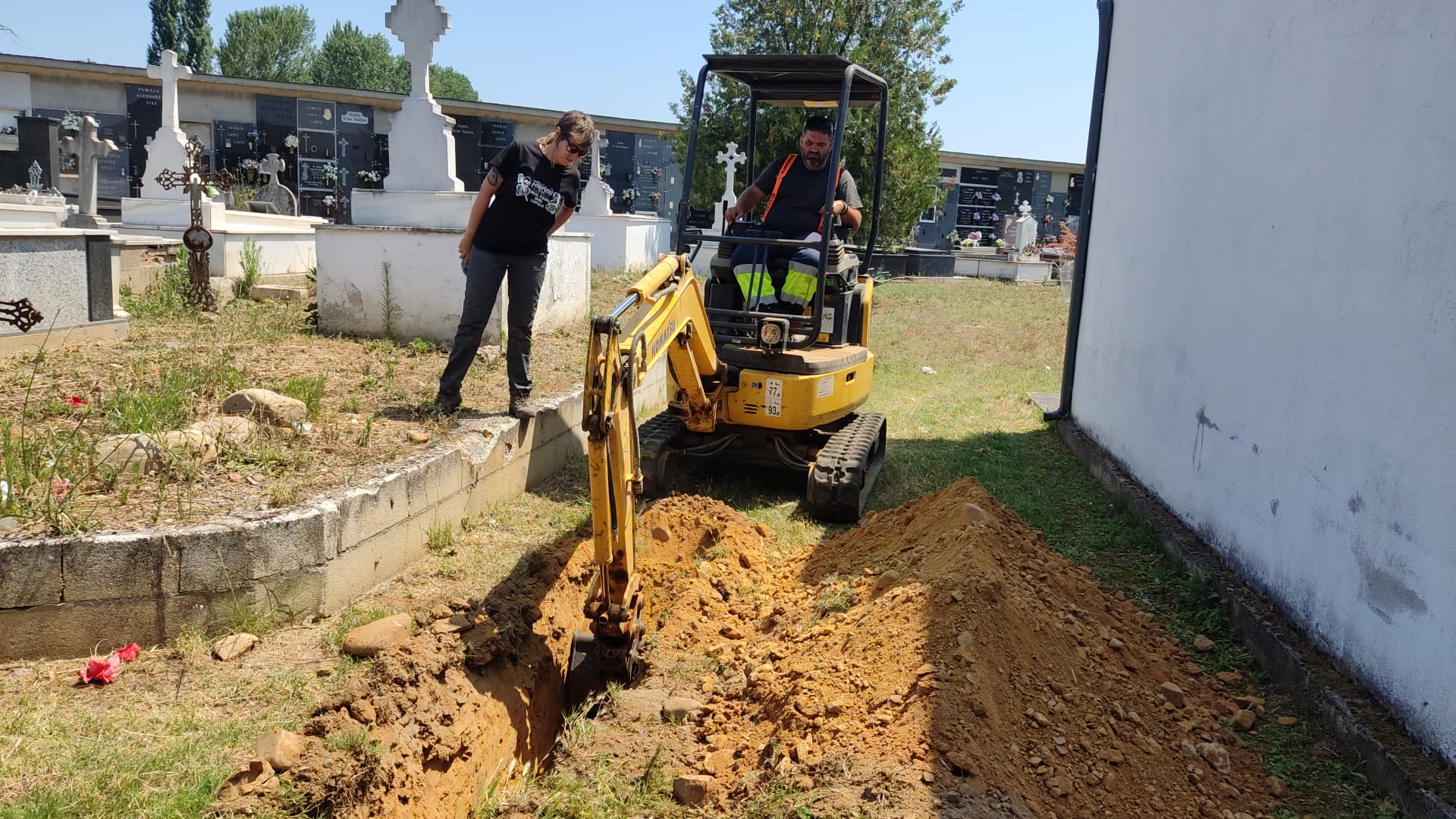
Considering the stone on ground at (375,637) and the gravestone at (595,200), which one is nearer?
the stone on ground at (375,637)

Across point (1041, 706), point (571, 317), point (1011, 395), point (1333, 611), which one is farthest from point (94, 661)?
point (1011, 395)

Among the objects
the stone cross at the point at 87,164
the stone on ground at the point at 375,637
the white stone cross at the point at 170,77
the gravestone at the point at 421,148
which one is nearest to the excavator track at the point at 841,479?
the stone on ground at the point at 375,637

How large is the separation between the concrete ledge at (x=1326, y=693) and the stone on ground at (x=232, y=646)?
3.99m

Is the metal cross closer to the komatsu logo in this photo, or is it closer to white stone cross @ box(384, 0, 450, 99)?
white stone cross @ box(384, 0, 450, 99)

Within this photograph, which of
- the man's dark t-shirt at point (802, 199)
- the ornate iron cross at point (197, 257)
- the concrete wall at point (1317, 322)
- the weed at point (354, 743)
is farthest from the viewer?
the ornate iron cross at point (197, 257)

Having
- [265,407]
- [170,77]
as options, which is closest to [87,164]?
[170,77]

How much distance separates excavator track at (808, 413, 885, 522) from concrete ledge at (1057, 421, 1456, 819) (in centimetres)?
174

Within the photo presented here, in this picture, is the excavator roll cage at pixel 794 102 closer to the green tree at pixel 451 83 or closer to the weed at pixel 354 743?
the weed at pixel 354 743

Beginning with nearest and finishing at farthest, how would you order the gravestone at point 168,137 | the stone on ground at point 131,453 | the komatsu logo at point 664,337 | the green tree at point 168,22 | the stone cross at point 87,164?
the stone on ground at point 131,453
the komatsu logo at point 664,337
the gravestone at point 168,137
the stone cross at point 87,164
the green tree at point 168,22

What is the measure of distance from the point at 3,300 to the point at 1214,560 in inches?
293

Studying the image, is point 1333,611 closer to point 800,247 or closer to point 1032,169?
point 800,247

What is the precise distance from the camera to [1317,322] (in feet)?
14.0

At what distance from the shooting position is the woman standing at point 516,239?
609cm

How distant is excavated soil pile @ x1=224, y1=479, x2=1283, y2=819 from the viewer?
3.18 meters
